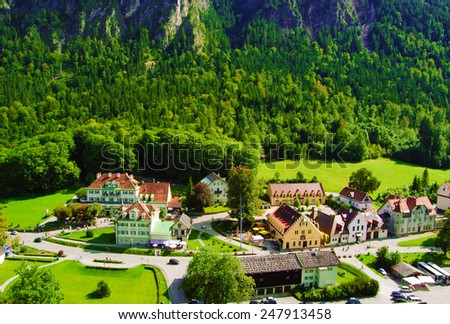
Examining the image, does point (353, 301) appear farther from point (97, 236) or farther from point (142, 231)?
point (97, 236)

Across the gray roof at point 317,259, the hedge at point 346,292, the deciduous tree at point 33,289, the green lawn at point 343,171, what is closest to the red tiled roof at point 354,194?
the green lawn at point 343,171

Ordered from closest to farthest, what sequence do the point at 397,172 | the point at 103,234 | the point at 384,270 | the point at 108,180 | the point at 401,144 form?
the point at 384,270
the point at 103,234
the point at 108,180
the point at 397,172
the point at 401,144

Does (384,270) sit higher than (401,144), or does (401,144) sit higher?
(401,144)

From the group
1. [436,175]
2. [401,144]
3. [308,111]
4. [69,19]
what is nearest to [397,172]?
[436,175]

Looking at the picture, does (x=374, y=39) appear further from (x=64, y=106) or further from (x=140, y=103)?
(x=64, y=106)

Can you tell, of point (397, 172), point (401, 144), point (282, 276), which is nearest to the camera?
point (282, 276)

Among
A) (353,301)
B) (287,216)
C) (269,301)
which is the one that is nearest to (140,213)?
(287,216)
